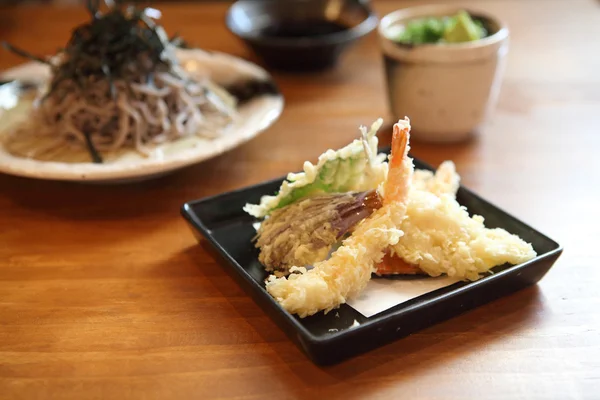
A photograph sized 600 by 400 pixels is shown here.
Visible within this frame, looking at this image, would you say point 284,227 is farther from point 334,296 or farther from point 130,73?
point 130,73

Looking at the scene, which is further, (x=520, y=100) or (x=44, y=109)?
(x=520, y=100)

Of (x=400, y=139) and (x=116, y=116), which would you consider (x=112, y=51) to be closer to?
(x=116, y=116)

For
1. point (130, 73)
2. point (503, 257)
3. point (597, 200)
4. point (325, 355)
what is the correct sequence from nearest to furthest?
point (325, 355)
point (503, 257)
point (597, 200)
point (130, 73)

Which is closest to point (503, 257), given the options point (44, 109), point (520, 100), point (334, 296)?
point (334, 296)

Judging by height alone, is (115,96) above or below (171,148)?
above

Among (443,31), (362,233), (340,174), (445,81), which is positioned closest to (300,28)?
(443,31)

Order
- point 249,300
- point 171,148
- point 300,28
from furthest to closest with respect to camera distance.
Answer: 1. point 300,28
2. point 171,148
3. point 249,300

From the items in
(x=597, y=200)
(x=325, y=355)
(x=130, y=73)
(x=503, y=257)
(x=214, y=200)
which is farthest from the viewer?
(x=130, y=73)
